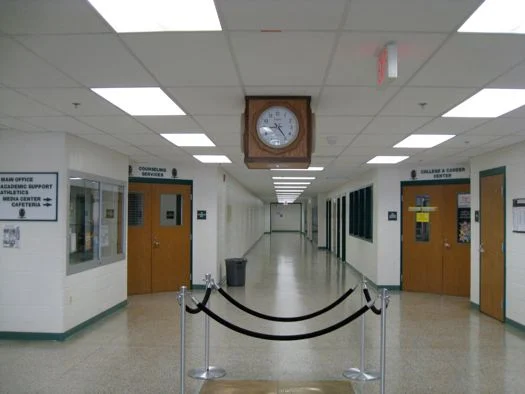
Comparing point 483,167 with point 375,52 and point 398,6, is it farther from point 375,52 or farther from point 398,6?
point 398,6

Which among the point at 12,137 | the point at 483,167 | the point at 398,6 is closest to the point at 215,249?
the point at 12,137

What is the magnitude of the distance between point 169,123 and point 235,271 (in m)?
5.33

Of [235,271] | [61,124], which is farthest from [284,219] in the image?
[61,124]

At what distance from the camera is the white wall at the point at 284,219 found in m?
39.8

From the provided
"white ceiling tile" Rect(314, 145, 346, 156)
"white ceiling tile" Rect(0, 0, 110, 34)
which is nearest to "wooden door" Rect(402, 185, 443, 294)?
"white ceiling tile" Rect(314, 145, 346, 156)

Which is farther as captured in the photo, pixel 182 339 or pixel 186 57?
pixel 182 339

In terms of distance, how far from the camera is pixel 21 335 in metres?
5.53

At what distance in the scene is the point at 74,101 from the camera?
13.7ft

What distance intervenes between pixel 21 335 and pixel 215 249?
426cm

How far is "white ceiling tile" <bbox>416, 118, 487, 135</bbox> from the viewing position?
16.1 ft

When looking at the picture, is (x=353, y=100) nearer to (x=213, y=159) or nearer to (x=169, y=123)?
(x=169, y=123)

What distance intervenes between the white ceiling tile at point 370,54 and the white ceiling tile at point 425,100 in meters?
0.37

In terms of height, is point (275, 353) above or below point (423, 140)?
below

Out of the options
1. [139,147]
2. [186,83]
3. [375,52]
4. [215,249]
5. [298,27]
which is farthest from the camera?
[215,249]
